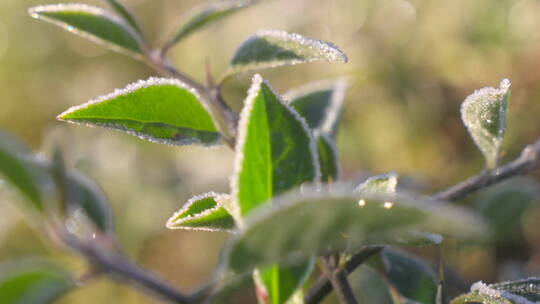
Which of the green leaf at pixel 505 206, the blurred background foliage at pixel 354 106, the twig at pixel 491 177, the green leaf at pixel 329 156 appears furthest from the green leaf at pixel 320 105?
the blurred background foliage at pixel 354 106

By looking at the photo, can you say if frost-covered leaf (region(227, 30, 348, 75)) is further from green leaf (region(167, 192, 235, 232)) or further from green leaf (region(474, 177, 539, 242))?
green leaf (region(474, 177, 539, 242))

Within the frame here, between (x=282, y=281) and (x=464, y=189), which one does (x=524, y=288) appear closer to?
(x=464, y=189)

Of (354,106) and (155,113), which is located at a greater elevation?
(354,106)

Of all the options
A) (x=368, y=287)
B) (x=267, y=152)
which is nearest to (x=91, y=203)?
(x=267, y=152)

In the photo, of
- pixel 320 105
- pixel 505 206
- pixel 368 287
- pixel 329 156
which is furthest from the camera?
pixel 505 206

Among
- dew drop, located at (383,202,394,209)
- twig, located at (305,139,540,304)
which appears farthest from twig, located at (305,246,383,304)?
dew drop, located at (383,202,394,209)

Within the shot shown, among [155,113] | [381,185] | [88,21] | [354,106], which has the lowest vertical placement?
[381,185]
